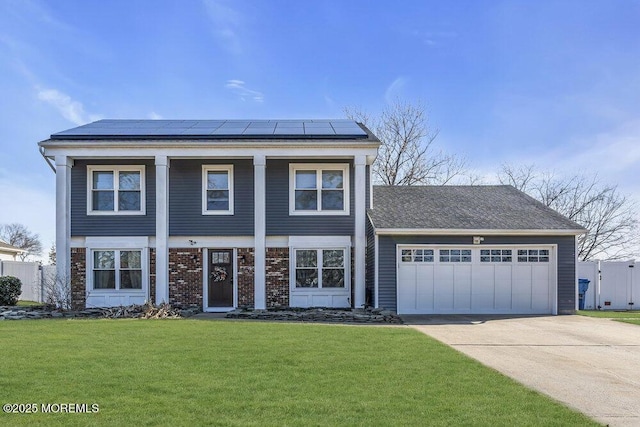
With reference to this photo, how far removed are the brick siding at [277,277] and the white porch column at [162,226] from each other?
11.3ft

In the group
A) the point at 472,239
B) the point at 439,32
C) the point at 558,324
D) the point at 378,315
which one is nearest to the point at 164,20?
the point at 439,32

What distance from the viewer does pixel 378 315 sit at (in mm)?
14391

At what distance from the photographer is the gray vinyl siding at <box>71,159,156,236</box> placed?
56.3 feet

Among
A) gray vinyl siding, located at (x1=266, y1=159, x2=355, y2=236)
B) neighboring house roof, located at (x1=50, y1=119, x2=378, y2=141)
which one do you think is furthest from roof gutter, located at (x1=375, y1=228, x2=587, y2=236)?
neighboring house roof, located at (x1=50, y1=119, x2=378, y2=141)

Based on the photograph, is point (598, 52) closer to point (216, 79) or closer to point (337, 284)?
point (337, 284)

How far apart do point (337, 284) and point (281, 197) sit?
361 cm

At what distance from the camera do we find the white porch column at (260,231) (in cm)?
1672

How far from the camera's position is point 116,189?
1734 centimetres

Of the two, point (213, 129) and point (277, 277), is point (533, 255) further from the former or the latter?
point (213, 129)

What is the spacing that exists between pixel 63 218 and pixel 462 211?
1384 centimetres

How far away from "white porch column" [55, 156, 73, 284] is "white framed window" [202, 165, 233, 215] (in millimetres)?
4569

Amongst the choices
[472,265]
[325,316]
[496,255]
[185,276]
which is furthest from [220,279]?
[496,255]

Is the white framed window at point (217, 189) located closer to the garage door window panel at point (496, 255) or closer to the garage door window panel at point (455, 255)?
the garage door window panel at point (455, 255)

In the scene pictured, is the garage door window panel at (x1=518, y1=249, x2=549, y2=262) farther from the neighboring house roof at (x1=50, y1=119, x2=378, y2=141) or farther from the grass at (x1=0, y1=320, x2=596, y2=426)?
the grass at (x1=0, y1=320, x2=596, y2=426)
